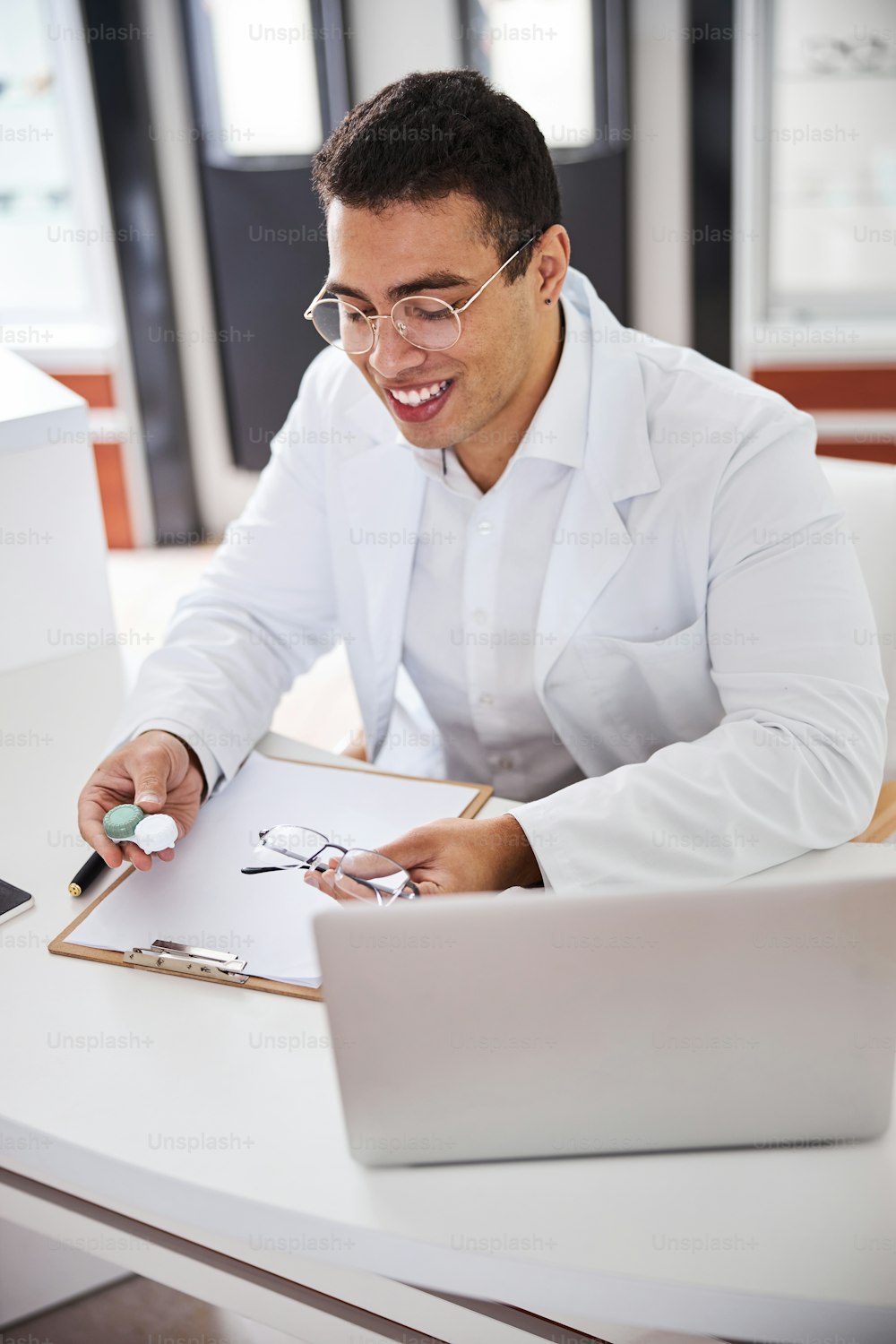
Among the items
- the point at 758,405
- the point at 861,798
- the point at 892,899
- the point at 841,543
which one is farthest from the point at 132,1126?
the point at 758,405

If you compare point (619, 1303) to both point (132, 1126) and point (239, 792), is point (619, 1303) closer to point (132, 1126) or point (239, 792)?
point (132, 1126)

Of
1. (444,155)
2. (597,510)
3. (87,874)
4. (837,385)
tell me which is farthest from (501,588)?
(837,385)

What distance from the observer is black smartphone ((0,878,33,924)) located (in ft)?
4.02

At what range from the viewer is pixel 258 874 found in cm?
124

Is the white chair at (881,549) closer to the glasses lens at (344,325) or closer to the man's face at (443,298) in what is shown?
the man's face at (443,298)

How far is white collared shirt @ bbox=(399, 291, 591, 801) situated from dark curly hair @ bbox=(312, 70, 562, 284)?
202 millimetres

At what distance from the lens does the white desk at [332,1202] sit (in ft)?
2.80

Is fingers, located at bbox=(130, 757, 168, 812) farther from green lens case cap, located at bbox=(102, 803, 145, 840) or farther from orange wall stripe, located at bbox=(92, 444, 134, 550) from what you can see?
orange wall stripe, located at bbox=(92, 444, 134, 550)

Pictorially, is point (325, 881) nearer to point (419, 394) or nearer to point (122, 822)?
point (122, 822)

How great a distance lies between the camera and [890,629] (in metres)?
1.50

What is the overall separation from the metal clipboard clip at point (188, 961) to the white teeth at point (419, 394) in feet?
2.22

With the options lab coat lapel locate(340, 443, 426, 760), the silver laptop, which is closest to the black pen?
the silver laptop

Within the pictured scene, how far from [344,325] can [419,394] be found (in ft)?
0.38

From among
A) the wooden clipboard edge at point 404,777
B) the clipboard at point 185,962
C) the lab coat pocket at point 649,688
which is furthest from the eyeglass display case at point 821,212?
the clipboard at point 185,962
